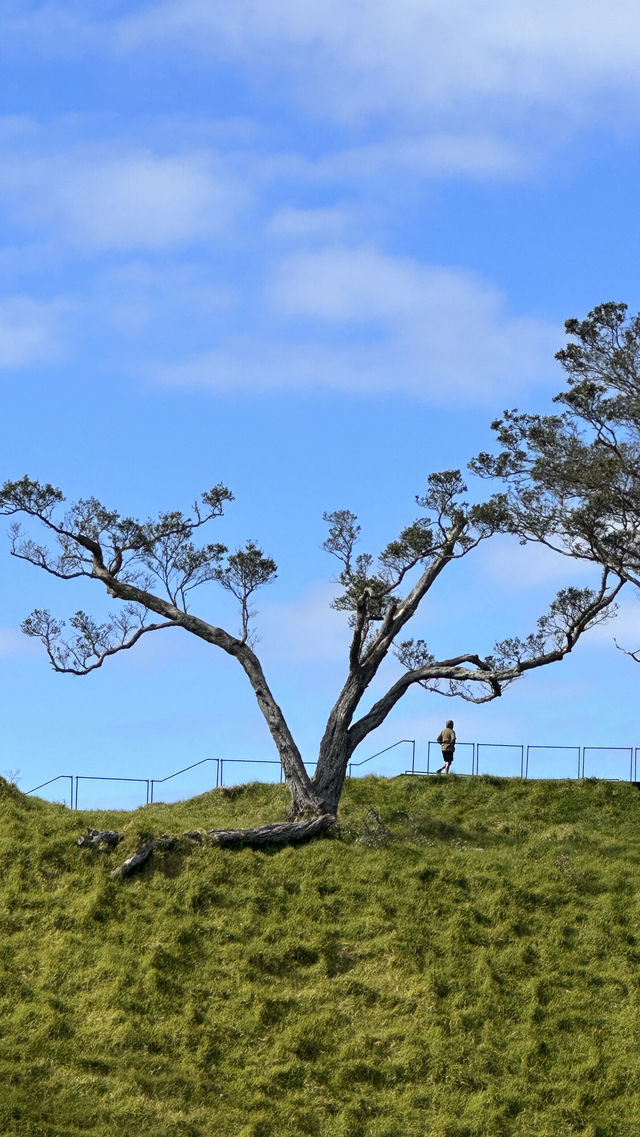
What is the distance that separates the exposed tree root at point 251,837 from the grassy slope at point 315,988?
0.40 metres

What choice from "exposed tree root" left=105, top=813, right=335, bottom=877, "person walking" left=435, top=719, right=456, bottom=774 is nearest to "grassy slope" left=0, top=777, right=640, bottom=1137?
"exposed tree root" left=105, top=813, right=335, bottom=877

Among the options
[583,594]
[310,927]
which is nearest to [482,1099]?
[310,927]

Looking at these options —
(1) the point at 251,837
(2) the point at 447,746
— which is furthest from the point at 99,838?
(2) the point at 447,746

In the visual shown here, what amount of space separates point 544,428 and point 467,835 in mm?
12506

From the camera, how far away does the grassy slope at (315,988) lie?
2548cm

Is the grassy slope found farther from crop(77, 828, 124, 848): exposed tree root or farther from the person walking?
the person walking

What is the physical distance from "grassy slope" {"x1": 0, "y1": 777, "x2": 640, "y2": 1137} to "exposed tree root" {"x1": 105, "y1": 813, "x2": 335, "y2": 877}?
0.40m

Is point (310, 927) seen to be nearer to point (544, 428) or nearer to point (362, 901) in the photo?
point (362, 901)

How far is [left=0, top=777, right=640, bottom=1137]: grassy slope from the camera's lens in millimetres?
25484

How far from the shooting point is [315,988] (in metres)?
28.9

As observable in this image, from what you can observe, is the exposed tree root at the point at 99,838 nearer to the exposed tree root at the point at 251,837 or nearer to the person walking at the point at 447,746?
the exposed tree root at the point at 251,837

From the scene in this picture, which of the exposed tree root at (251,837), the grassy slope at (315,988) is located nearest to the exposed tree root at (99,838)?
the exposed tree root at (251,837)

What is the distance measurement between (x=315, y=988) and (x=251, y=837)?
21.6 feet

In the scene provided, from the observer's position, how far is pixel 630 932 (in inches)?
1280
